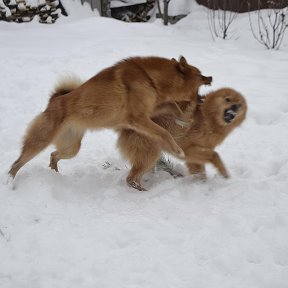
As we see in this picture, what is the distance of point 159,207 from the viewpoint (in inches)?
133

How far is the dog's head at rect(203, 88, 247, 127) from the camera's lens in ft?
13.2

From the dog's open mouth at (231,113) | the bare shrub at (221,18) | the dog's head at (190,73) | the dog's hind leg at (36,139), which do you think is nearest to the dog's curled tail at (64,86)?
the dog's hind leg at (36,139)

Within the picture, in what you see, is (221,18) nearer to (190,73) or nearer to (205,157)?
(190,73)

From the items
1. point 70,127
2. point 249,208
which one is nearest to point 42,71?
point 70,127

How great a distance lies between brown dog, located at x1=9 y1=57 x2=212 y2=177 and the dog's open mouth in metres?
0.39

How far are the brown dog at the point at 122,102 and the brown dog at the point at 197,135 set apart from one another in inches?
8.2

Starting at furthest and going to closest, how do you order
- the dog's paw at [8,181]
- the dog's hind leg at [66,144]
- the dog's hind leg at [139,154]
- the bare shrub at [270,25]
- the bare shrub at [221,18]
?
the bare shrub at [221,18] → the bare shrub at [270,25] → the dog's hind leg at [66,144] → the dog's hind leg at [139,154] → the dog's paw at [8,181]

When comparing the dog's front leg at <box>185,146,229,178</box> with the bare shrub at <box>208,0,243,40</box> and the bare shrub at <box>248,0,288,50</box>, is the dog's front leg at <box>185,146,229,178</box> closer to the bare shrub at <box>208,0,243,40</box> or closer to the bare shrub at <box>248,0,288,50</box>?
the bare shrub at <box>248,0,288,50</box>

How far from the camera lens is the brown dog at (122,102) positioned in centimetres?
369

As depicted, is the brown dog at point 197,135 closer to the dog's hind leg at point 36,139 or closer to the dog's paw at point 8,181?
the dog's hind leg at point 36,139

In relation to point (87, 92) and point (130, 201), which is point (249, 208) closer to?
point (130, 201)

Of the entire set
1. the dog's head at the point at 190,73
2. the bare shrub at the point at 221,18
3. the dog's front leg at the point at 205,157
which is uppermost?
the dog's head at the point at 190,73

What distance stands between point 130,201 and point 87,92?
3.57 ft

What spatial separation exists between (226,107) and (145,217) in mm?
1505
